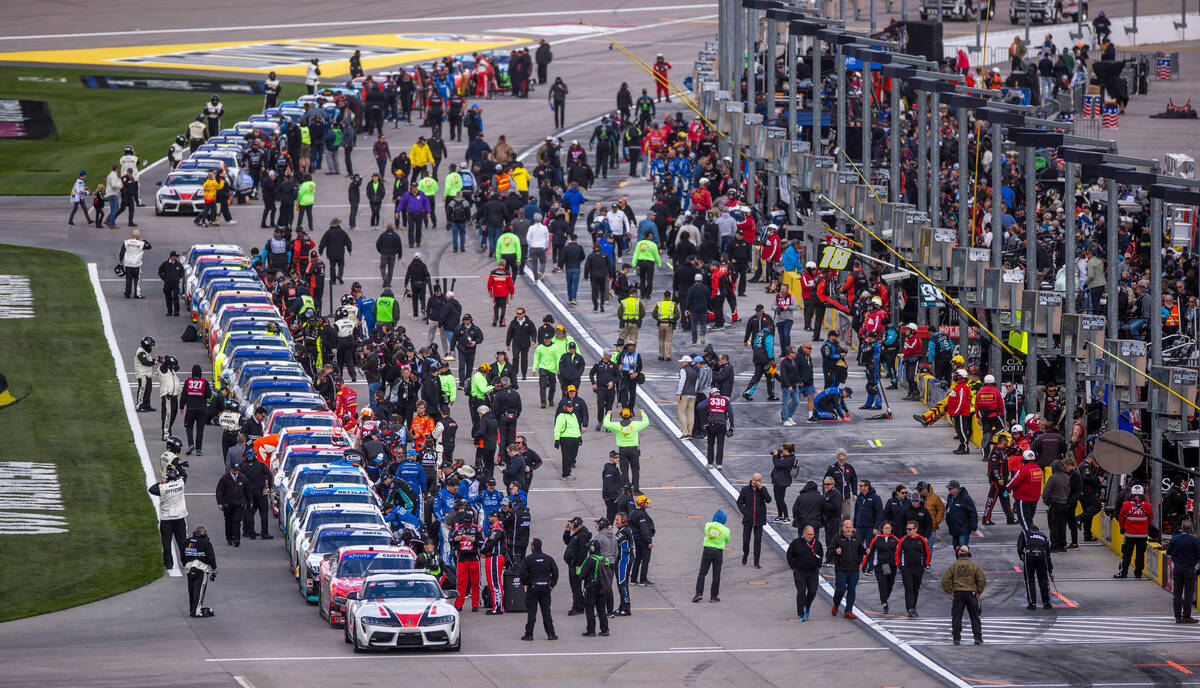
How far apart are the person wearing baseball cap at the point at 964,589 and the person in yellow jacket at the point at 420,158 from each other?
2967cm

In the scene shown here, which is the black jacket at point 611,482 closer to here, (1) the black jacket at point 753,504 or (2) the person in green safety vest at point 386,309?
(1) the black jacket at point 753,504

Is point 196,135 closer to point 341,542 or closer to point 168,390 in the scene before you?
point 168,390

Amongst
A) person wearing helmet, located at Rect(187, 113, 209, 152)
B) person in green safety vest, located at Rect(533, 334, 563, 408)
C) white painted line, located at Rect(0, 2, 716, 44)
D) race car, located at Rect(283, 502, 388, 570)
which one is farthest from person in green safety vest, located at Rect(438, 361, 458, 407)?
white painted line, located at Rect(0, 2, 716, 44)

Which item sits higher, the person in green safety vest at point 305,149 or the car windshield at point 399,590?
the person in green safety vest at point 305,149

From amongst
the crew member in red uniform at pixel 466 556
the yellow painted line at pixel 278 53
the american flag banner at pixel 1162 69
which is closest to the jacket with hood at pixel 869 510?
the crew member in red uniform at pixel 466 556

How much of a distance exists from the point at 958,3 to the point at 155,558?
56.0 meters

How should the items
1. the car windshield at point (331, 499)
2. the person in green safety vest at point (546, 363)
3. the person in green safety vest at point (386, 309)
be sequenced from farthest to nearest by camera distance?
the person in green safety vest at point (386, 309), the person in green safety vest at point (546, 363), the car windshield at point (331, 499)

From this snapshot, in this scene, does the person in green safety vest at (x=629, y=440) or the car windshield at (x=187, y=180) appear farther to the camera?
the car windshield at (x=187, y=180)

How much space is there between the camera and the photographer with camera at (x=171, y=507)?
28953mm

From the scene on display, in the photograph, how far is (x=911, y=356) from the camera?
125 feet

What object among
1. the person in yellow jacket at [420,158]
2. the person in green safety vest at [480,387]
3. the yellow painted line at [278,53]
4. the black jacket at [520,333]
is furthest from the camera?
the yellow painted line at [278,53]

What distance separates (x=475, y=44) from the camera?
80.4 metres

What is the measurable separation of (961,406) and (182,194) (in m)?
25.6

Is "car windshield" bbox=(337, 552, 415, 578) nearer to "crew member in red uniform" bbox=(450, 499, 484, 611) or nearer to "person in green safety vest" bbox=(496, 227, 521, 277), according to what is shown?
"crew member in red uniform" bbox=(450, 499, 484, 611)
